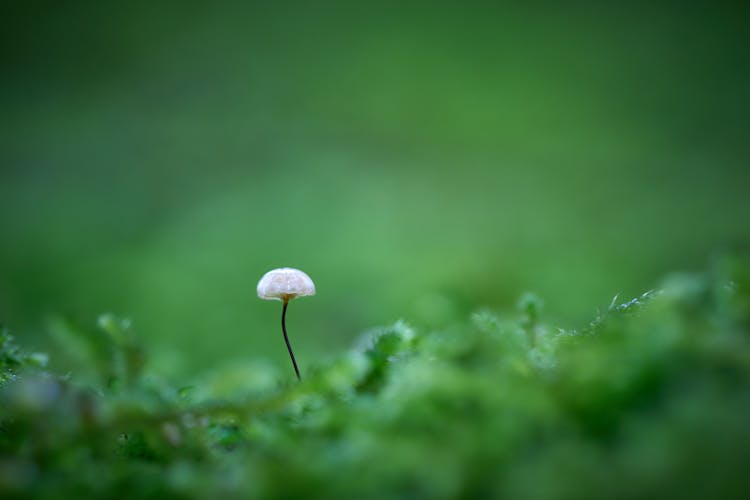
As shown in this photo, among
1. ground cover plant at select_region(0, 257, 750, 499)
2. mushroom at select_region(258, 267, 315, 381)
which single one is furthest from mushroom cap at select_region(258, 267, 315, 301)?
ground cover plant at select_region(0, 257, 750, 499)

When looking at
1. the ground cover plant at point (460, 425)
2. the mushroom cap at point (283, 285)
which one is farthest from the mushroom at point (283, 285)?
the ground cover plant at point (460, 425)

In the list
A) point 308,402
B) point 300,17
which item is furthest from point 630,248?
point 300,17

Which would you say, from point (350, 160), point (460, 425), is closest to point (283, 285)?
point (460, 425)

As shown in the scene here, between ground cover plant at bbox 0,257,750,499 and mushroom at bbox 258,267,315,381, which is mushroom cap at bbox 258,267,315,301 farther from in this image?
ground cover plant at bbox 0,257,750,499

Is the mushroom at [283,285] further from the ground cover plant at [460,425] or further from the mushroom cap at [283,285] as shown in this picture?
the ground cover plant at [460,425]

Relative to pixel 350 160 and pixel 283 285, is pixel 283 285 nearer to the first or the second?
pixel 283 285
